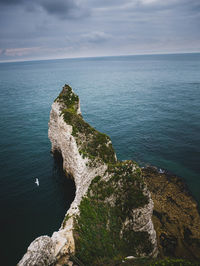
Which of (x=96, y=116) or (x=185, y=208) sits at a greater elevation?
(x=96, y=116)

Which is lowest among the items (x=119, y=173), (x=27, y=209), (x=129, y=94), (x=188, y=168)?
(x=27, y=209)

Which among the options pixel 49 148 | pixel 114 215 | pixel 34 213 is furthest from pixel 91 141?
pixel 49 148

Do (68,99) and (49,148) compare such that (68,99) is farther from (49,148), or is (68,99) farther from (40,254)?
(40,254)

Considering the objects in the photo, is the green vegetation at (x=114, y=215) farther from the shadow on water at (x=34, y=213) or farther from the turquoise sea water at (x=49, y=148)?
the turquoise sea water at (x=49, y=148)

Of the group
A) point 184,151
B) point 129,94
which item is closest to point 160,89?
point 129,94

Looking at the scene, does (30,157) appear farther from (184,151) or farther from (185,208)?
(184,151)

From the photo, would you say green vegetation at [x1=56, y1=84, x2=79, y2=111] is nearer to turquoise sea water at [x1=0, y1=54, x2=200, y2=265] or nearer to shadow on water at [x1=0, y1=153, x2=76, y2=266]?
shadow on water at [x1=0, y1=153, x2=76, y2=266]
